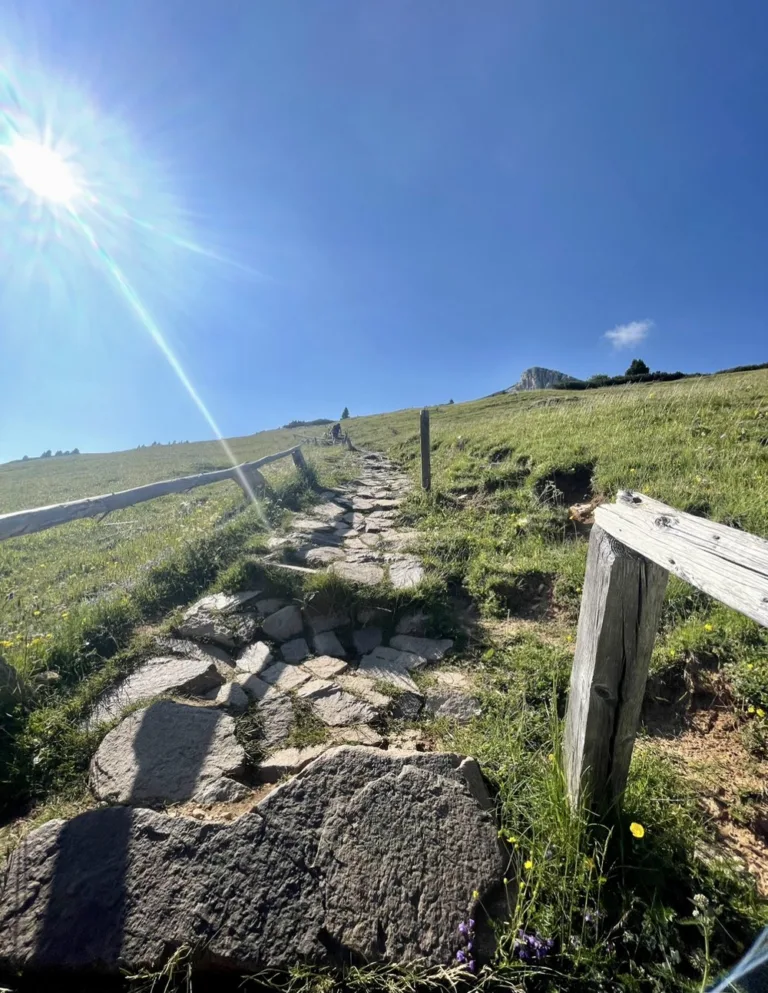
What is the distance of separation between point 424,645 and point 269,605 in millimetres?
1727

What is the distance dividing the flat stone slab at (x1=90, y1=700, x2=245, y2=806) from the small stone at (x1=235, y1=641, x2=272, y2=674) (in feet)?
1.99

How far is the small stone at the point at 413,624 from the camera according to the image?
430 centimetres

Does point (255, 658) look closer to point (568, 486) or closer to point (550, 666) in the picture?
point (550, 666)

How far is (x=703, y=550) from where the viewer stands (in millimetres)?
1371

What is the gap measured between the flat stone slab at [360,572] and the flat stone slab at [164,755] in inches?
82.7

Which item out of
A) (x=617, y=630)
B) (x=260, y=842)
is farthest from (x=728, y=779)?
(x=260, y=842)

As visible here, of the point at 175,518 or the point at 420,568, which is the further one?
the point at 175,518

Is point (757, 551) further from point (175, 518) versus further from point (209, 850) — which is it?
point (175, 518)

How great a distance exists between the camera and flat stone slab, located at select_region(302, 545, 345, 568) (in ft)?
18.4

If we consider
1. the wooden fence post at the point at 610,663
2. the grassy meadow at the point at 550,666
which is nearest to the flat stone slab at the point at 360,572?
the grassy meadow at the point at 550,666

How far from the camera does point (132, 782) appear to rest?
2.53 m

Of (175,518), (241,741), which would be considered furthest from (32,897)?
(175,518)

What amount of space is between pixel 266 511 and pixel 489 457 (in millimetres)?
4810

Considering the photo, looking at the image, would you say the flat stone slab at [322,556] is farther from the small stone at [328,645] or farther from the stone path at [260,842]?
the stone path at [260,842]
